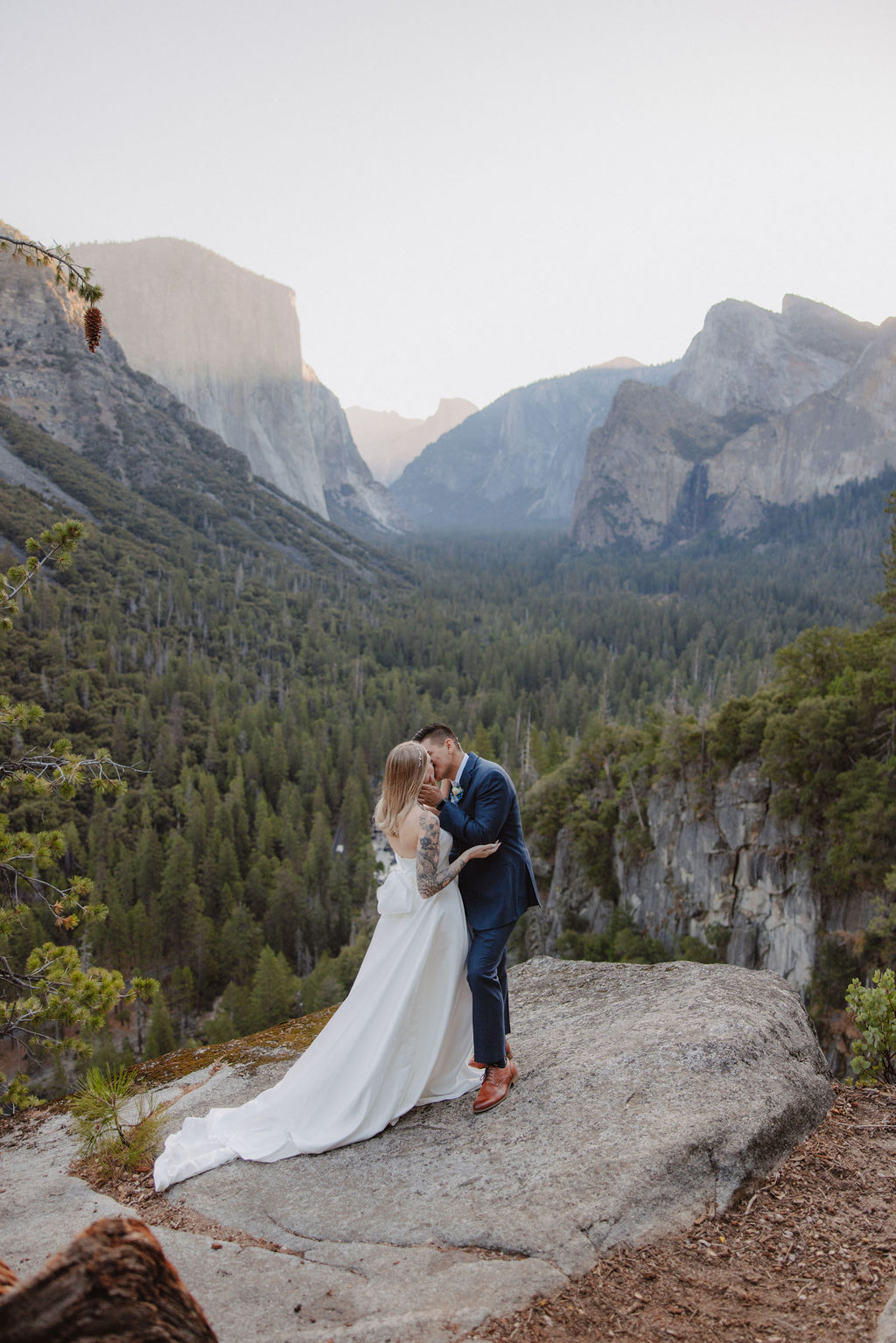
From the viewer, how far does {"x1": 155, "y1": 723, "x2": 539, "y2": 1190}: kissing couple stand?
5.14 m

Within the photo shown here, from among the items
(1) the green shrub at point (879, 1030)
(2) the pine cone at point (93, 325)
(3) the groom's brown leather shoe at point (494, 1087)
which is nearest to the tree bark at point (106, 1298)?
(3) the groom's brown leather shoe at point (494, 1087)

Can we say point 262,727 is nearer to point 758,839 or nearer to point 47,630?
point 47,630

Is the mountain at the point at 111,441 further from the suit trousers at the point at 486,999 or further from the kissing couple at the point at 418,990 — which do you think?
the suit trousers at the point at 486,999

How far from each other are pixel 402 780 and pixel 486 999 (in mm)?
1692

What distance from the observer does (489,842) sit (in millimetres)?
5289

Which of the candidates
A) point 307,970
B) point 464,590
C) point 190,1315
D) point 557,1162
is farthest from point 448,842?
point 464,590

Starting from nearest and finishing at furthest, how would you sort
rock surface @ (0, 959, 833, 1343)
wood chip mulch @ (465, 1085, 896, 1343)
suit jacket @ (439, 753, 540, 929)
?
wood chip mulch @ (465, 1085, 896, 1343), rock surface @ (0, 959, 833, 1343), suit jacket @ (439, 753, 540, 929)

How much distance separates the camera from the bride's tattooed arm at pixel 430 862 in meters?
5.12

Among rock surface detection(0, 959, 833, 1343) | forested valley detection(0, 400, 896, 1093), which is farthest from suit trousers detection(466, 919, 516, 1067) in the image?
forested valley detection(0, 400, 896, 1093)

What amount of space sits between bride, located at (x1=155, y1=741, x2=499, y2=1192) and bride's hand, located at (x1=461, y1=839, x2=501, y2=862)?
10 millimetres

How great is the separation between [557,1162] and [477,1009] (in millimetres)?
1105

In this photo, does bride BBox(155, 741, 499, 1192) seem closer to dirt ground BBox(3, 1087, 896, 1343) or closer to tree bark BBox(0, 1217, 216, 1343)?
dirt ground BBox(3, 1087, 896, 1343)

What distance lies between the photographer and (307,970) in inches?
1815

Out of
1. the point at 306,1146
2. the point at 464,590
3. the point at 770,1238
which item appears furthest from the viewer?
the point at 464,590
